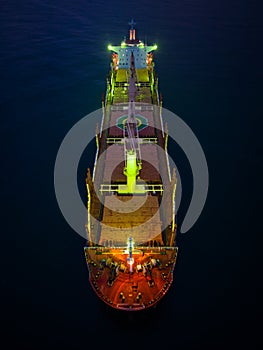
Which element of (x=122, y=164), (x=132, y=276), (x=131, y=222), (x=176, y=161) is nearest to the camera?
(x=132, y=276)

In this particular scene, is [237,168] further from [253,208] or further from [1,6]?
[1,6]

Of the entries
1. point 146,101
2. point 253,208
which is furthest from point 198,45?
point 253,208

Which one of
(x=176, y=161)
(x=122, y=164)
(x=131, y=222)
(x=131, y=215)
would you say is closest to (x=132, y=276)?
(x=131, y=222)

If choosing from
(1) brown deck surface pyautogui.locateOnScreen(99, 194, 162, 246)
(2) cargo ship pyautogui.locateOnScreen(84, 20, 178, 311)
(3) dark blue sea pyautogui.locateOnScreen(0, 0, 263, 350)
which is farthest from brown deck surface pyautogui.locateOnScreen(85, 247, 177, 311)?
(3) dark blue sea pyautogui.locateOnScreen(0, 0, 263, 350)

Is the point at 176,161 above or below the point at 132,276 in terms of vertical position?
above

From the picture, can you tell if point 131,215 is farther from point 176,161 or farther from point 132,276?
point 176,161

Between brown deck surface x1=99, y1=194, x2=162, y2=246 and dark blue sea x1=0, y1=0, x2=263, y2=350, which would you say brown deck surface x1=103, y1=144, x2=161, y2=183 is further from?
dark blue sea x1=0, y1=0, x2=263, y2=350

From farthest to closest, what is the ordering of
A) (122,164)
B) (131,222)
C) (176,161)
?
1. (176,161)
2. (122,164)
3. (131,222)
